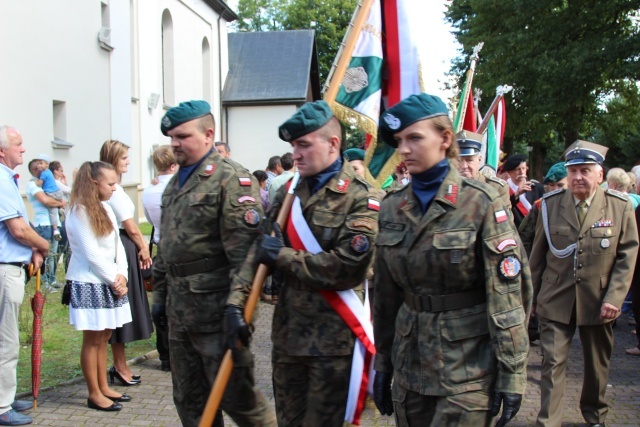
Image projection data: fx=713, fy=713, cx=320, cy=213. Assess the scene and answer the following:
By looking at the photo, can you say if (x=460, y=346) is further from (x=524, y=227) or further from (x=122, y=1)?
(x=122, y=1)

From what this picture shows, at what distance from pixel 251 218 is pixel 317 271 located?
0.67 meters

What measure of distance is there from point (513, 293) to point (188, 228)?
199cm

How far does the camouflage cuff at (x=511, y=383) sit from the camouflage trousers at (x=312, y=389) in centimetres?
103

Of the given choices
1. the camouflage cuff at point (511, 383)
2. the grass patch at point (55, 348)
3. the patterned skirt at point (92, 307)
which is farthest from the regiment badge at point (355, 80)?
the grass patch at point (55, 348)

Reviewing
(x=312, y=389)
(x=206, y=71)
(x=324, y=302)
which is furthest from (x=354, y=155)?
(x=206, y=71)

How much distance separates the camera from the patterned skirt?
18.6 feet

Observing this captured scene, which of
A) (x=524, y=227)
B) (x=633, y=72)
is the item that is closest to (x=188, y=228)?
(x=524, y=227)

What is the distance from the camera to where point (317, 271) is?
11.8ft

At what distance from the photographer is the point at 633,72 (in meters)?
25.6

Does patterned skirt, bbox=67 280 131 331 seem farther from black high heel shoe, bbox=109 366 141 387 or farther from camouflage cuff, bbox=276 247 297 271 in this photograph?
camouflage cuff, bbox=276 247 297 271

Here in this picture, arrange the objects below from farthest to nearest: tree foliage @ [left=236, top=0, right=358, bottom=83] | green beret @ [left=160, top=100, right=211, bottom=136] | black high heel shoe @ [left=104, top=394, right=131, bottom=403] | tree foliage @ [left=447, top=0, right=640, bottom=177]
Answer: tree foliage @ [left=236, top=0, right=358, bottom=83] < tree foliage @ [left=447, top=0, right=640, bottom=177] < black high heel shoe @ [left=104, top=394, right=131, bottom=403] < green beret @ [left=160, top=100, right=211, bottom=136]

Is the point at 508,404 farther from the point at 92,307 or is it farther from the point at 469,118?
the point at 469,118

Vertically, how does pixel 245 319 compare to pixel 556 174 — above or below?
below

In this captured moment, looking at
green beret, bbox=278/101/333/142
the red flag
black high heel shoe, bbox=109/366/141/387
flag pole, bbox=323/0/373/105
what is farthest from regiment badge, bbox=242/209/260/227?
the red flag
